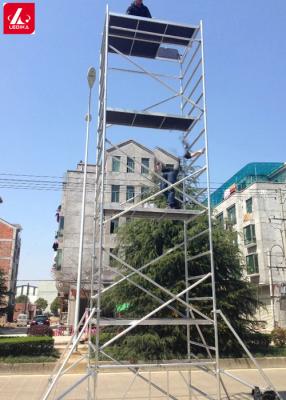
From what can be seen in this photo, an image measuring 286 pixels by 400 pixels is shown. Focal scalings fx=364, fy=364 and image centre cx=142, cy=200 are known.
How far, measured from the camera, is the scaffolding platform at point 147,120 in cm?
707

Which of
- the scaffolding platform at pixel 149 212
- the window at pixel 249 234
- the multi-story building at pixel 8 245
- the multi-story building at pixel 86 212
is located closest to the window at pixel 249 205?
the window at pixel 249 234

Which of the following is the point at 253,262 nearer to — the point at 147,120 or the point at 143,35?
the point at 147,120

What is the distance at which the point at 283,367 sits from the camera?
1409 cm

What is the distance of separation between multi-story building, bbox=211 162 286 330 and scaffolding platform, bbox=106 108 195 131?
25.1 m

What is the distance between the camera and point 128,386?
1021 centimetres

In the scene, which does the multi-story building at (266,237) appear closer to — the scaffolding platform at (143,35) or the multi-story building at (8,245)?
the scaffolding platform at (143,35)

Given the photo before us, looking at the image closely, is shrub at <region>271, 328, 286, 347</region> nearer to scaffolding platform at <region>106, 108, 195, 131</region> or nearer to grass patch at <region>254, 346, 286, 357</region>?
grass patch at <region>254, 346, 286, 357</region>

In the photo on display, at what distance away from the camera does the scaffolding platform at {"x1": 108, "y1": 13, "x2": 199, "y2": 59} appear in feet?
23.9

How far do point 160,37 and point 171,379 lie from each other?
9616 millimetres

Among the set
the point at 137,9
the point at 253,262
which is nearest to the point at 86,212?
the point at 253,262

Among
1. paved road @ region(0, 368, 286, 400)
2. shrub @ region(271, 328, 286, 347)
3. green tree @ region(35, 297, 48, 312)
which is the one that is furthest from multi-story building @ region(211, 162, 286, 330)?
green tree @ region(35, 297, 48, 312)

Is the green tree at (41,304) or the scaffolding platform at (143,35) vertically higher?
the scaffolding platform at (143,35)

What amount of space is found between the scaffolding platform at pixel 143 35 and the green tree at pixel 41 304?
8726 cm

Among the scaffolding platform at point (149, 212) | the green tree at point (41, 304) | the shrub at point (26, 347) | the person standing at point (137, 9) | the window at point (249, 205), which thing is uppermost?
the window at point (249, 205)
